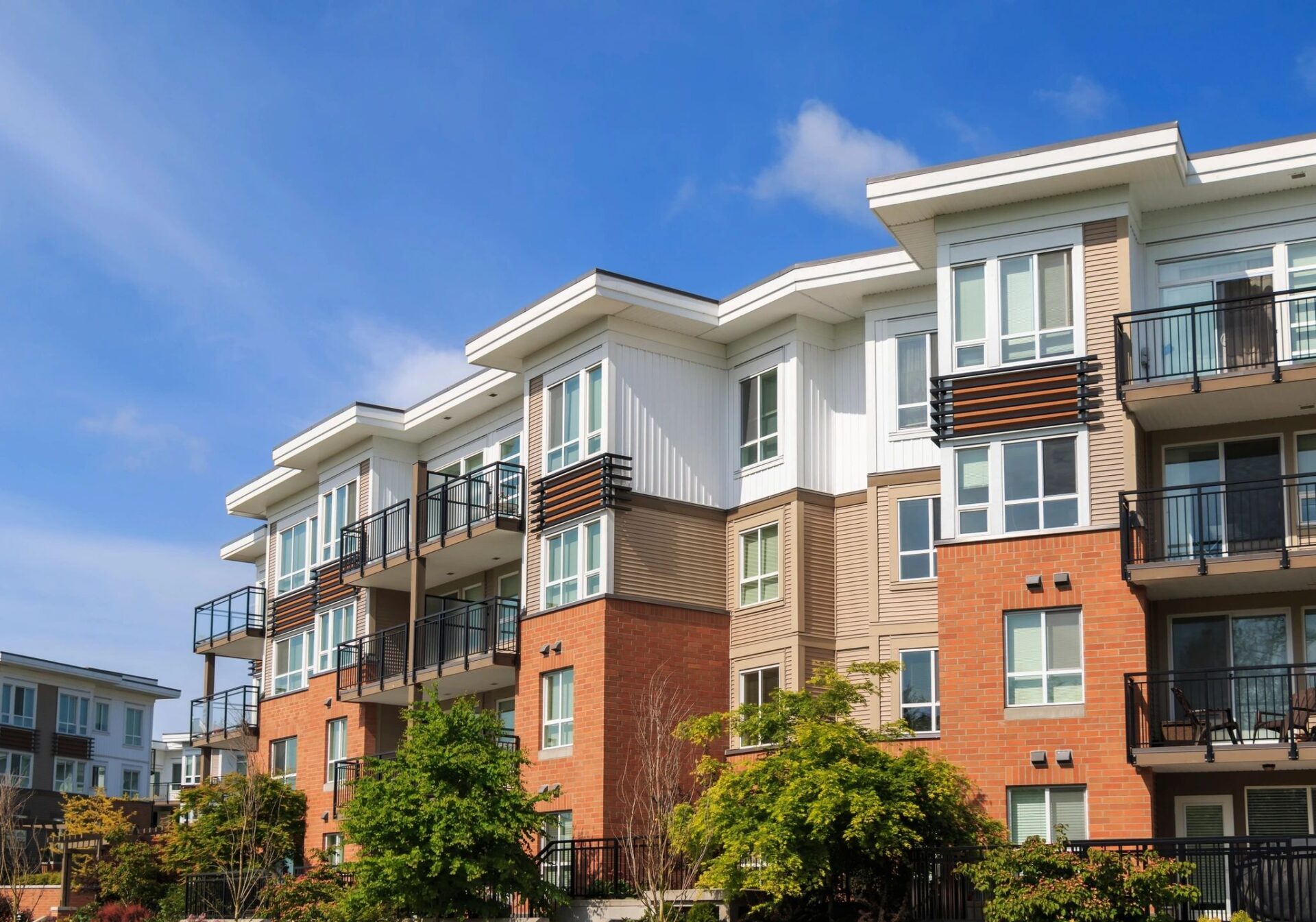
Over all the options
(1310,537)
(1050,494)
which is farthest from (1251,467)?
(1050,494)

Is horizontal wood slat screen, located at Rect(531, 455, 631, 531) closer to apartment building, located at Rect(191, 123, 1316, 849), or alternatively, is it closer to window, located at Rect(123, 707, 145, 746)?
apartment building, located at Rect(191, 123, 1316, 849)

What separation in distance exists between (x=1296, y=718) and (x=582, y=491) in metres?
15.2

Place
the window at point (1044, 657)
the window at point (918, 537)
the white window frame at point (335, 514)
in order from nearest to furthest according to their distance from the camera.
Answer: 1. the window at point (1044, 657)
2. the window at point (918, 537)
3. the white window frame at point (335, 514)

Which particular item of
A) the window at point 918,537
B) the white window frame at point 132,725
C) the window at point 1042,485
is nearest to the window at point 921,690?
the window at point 918,537

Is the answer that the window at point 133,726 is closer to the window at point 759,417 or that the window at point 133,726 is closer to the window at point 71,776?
the window at point 71,776

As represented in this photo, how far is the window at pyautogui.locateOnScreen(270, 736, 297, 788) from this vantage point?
46719mm

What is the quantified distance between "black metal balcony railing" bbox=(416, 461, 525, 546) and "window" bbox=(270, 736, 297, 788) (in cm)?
1046

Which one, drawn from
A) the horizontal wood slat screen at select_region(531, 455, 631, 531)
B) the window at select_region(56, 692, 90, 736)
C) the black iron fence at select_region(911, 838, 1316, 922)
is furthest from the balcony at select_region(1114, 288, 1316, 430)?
the window at select_region(56, 692, 90, 736)

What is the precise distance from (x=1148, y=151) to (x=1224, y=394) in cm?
417

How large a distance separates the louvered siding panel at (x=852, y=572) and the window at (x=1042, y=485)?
17.6 feet

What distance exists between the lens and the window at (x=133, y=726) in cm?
7544

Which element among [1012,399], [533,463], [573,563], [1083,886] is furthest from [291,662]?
[1083,886]

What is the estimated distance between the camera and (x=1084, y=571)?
27125 millimetres

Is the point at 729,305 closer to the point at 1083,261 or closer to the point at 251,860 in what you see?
the point at 1083,261
